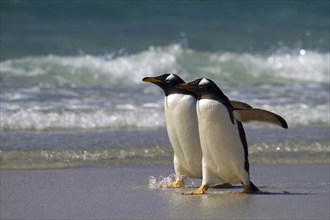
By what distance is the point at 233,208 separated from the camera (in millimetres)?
6434

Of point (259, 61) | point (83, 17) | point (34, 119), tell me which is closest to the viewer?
point (34, 119)

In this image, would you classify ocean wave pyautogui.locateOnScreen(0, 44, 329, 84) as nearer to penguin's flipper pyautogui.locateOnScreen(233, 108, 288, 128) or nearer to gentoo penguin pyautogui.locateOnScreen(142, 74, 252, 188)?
gentoo penguin pyautogui.locateOnScreen(142, 74, 252, 188)

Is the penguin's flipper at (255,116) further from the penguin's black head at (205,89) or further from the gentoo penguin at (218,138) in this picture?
the penguin's black head at (205,89)

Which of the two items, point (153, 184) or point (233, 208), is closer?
point (233, 208)

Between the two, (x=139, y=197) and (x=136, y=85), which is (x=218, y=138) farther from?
(x=136, y=85)

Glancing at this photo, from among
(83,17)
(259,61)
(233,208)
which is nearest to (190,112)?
(233,208)

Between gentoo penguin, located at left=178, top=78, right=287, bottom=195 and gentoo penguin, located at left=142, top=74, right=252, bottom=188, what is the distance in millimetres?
290

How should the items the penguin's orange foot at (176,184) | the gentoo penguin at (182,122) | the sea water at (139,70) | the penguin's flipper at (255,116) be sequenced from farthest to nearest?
1. the sea water at (139,70)
2. the penguin's orange foot at (176,184)
3. the gentoo penguin at (182,122)
4. the penguin's flipper at (255,116)

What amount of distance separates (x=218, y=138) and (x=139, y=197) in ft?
2.16

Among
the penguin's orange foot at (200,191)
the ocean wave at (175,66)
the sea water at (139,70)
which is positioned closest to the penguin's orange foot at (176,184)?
the penguin's orange foot at (200,191)

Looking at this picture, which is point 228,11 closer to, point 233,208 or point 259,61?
point 259,61

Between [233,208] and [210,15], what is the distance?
14.4 metres

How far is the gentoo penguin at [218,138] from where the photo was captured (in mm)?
6852

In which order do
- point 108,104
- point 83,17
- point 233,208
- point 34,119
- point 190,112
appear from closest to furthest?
1. point 233,208
2. point 190,112
3. point 34,119
4. point 108,104
5. point 83,17
